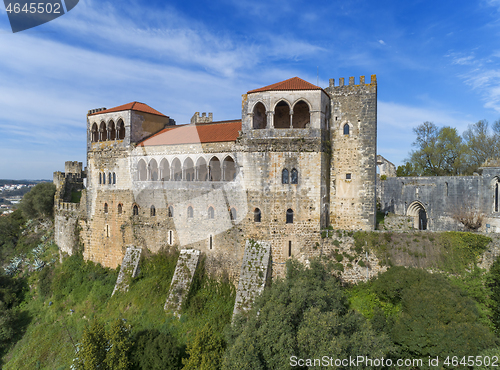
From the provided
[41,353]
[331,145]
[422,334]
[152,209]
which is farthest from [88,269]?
[422,334]

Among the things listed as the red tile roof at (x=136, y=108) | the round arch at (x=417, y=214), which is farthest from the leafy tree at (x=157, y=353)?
the round arch at (x=417, y=214)

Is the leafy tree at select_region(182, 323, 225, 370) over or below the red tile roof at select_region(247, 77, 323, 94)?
below

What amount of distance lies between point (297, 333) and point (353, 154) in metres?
12.3

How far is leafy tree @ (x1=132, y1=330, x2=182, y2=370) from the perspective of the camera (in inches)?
641

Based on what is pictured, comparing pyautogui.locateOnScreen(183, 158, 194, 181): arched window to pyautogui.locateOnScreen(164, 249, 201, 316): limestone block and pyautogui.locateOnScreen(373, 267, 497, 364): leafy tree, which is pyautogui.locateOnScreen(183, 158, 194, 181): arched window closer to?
pyautogui.locateOnScreen(164, 249, 201, 316): limestone block

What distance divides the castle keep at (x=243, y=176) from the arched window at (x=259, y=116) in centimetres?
7

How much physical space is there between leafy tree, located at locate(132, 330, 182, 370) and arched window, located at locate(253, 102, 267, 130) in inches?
533

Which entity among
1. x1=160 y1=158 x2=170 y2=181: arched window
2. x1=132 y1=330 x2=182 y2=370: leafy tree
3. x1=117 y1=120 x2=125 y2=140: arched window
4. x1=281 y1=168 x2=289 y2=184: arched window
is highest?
x1=117 y1=120 x2=125 y2=140: arched window

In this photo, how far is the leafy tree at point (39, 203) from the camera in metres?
34.8

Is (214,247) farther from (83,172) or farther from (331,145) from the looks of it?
(83,172)

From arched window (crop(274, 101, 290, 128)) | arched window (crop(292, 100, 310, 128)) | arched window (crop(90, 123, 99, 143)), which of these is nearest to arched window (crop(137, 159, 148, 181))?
arched window (crop(90, 123, 99, 143))

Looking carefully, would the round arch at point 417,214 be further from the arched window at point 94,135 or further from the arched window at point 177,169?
the arched window at point 94,135

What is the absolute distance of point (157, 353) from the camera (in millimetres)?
16516

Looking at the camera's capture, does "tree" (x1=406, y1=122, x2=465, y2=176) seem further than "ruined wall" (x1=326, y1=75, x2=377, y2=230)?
Yes
